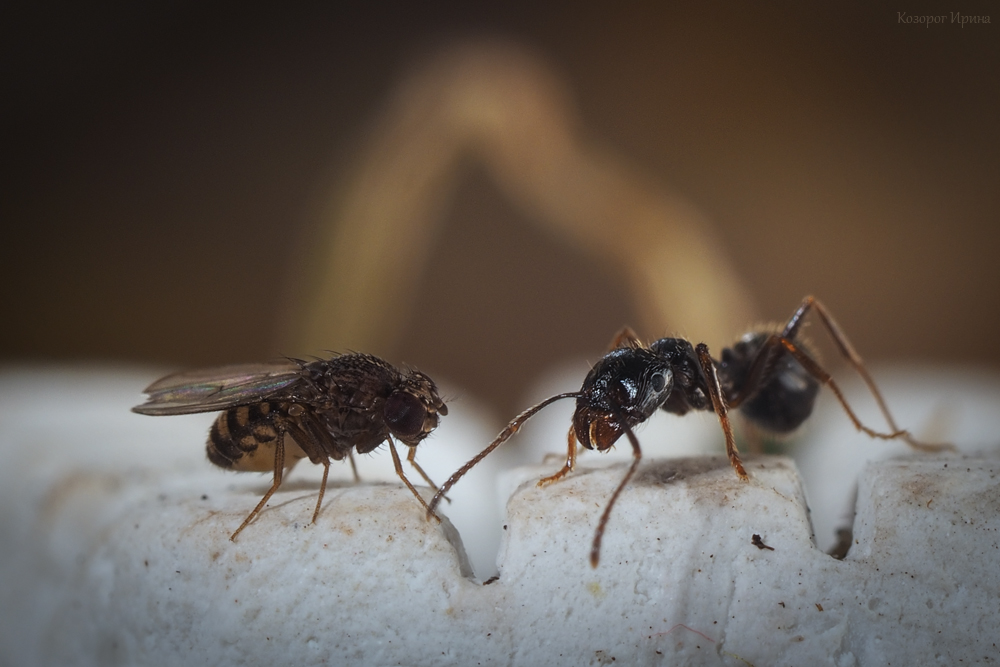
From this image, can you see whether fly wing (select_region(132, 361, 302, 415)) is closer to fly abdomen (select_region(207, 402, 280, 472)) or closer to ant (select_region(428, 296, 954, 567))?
fly abdomen (select_region(207, 402, 280, 472))

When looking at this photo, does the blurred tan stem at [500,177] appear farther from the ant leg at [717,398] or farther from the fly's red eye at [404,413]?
the fly's red eye at [404,413]

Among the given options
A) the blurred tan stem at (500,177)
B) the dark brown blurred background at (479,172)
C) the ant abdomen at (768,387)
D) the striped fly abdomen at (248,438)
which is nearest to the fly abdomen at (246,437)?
the striped fly abdomen at (248,438)

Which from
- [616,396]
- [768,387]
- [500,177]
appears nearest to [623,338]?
[768,387]

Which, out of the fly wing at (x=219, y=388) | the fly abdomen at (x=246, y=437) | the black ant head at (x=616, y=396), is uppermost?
the black ant head at (x=616, y=396)

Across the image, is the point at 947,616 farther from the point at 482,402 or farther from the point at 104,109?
the point at 104,109

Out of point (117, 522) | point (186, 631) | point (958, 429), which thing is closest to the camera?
point (186, 631)

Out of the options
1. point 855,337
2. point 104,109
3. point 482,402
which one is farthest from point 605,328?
point 104,109

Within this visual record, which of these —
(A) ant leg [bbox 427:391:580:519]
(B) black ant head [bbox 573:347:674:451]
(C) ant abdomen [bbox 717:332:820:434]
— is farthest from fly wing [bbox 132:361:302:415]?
(C) ant abdomen [bbox 717:332:820:434]

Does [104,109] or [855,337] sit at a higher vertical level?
[104,109]
